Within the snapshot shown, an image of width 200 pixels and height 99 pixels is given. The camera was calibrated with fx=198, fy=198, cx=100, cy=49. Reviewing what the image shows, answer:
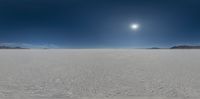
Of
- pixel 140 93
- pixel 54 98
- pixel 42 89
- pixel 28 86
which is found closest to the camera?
pixel 54 98

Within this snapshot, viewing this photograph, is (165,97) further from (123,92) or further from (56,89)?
(56,89)

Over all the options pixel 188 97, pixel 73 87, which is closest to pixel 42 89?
pixel 73 87

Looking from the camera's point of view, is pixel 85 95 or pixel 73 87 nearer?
pixel 85 95

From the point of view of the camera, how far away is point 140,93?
Result: 5.04 meters

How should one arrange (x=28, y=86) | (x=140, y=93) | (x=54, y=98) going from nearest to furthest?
(x=54, y=98) < (x=140, y=93) < (x=28, y=86)

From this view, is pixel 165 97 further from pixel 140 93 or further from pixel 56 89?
pixel 56 89

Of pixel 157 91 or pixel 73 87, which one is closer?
pixel 157 91

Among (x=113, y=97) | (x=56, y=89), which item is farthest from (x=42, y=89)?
(x=113, y=97)

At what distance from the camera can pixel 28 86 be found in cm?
579

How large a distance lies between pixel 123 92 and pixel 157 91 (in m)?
0.90

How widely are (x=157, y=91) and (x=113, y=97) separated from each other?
4.31ft

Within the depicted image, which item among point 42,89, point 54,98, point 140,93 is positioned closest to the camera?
point 54,98

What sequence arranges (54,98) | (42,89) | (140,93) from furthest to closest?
(42,89) < (140,93) < (54,98)

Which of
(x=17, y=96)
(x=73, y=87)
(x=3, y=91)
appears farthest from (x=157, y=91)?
(x=3, y=91)
